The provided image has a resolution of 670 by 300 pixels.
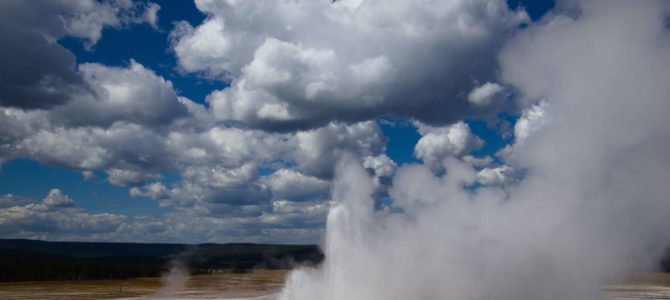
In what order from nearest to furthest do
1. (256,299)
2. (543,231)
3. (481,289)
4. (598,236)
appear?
(598,236) < (543,231) < (481,289) < (256,299)

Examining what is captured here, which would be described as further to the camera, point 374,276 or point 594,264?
point 374,276

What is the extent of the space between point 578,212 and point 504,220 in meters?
3.69

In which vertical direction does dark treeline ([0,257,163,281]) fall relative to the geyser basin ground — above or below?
above

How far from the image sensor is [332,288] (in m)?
27.2

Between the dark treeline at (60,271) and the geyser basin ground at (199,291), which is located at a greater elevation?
the dark treeline at (60,271)

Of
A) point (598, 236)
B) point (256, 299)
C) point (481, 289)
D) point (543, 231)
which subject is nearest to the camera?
point (598, 236)

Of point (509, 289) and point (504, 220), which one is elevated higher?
point (504, 220)

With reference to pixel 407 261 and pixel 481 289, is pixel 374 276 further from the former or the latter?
pixel 481 289

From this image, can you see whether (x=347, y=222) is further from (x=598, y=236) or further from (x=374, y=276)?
(x=598, y=236)

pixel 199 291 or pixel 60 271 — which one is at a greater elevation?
pixel 60 271

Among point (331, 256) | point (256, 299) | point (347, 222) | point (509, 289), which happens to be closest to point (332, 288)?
point (331, 256)

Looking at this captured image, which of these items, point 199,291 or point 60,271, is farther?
point 60,271

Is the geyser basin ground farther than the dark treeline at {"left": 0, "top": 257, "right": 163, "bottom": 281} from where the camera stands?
No

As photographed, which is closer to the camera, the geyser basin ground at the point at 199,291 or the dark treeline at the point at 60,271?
the geyser basin ground at the point at 199,291
